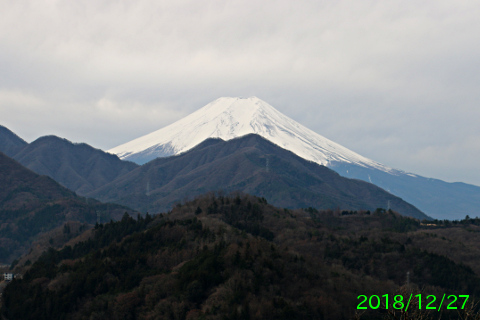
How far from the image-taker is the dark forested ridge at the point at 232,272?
56.0 meters

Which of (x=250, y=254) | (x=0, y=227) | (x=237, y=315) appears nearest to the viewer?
(x=237, y=315)

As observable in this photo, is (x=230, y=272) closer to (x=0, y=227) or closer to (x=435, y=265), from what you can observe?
(x=435, y=265)

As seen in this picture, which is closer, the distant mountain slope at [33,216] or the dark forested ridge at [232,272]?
the dark forested ridge at [232,272]

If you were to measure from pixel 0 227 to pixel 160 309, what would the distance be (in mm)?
139673

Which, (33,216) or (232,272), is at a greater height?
(232,272)

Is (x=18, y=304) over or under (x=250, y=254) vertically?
under

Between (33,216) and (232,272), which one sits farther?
(33,216)

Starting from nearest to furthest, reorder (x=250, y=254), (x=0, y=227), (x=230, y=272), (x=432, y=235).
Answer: (x=230, y=272) → (x=250, y=254) → (x=432, y=235) → (x=0, y=227)

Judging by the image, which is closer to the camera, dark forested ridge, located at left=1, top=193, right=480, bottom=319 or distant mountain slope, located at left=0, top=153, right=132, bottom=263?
dark forested ridge, located at left=1, top=193, right=480, bottom=319

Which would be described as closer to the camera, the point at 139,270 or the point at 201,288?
the point at 201,288

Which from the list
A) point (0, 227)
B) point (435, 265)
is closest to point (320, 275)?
point (435, 265)

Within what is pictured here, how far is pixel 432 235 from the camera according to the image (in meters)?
107

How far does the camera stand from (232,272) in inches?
2379

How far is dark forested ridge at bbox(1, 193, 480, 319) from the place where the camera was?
5597 centimetres
